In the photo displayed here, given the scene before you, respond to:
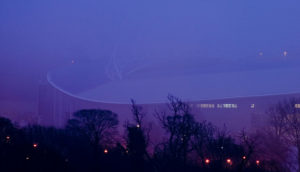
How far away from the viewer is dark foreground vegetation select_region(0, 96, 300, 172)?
6.64 meters

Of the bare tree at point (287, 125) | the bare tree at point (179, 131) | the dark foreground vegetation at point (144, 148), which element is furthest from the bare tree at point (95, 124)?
the bare tree at point (287, 125)

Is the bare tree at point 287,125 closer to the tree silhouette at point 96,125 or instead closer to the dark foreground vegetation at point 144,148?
the dark foreground vegetation at point 144,148

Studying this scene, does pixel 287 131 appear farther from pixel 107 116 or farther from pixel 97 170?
pixel 97 170

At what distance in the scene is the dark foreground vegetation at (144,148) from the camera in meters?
6.64

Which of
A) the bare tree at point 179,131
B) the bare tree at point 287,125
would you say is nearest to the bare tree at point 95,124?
the bare tree at point 179,131

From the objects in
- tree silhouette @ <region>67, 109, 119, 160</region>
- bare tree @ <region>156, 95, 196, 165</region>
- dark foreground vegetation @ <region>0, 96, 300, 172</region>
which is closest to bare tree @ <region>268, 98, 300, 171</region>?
dark foreground vegetation @ <region>0, 96, 300, 172</region>

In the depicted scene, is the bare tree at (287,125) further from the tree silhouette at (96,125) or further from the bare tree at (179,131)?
the tree silhouette at (96,125)

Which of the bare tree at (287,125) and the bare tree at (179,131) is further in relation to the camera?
the bare tree at (287,125)

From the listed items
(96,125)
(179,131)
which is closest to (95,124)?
(96,125)

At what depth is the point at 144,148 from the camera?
623 centimetres

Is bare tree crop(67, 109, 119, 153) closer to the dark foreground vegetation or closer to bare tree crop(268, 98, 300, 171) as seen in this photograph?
the dark foreground vegetation

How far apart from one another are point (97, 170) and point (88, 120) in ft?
18.0

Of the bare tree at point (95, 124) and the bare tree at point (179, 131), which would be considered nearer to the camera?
the bare tree at point (179, 131)

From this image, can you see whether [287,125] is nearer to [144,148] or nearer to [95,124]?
[95,124]
